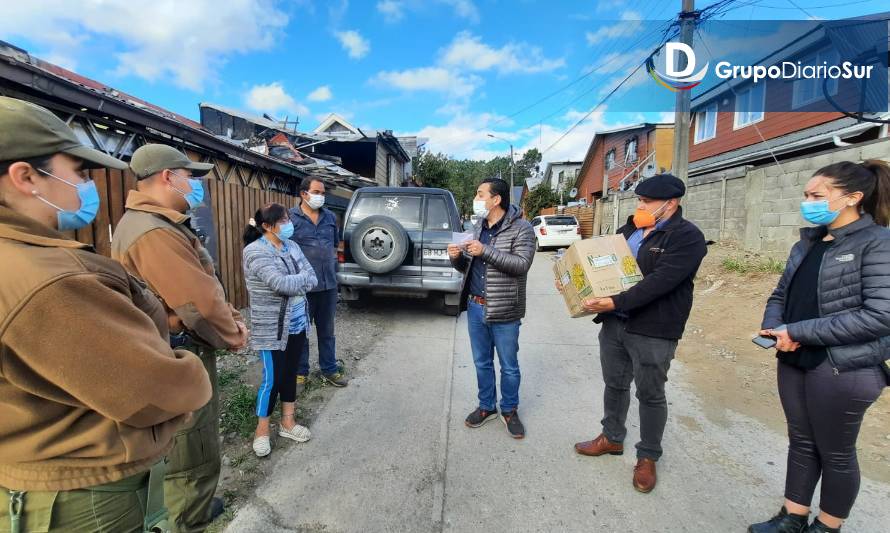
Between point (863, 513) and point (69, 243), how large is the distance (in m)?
3.77

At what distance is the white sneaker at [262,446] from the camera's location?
2.78 m

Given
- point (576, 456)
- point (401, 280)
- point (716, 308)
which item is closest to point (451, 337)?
point (401, 280)

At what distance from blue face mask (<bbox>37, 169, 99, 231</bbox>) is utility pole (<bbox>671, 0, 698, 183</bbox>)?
863 cm

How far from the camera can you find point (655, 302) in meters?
2.53

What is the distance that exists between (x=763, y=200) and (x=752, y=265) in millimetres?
1474

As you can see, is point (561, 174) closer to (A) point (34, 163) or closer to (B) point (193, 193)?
(B) point (193, 193)

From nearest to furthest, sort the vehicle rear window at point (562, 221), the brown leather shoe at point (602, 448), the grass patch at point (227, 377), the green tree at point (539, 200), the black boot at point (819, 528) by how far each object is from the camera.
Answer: the black boot at point (819, 528) < the brown leather shoe at point (602, 448) < the grass patch at point (227, 377) < the vehicle rear window at point (562, 221) < the green tree at point (539, 200)

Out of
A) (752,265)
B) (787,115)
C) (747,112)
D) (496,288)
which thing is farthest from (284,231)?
(747,112)

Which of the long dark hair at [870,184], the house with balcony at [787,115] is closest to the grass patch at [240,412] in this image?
the long dark hair at [870,184]

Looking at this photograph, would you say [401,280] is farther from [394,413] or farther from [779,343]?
[779,343]

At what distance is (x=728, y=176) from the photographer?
31.2 ft

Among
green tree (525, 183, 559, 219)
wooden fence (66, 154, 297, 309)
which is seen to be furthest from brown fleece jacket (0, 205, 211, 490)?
green tree (525, 183, 559, 219)

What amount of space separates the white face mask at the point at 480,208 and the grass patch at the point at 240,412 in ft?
7.58

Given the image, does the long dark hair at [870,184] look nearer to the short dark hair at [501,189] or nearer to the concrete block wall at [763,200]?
the short dark hair at [501,189]
